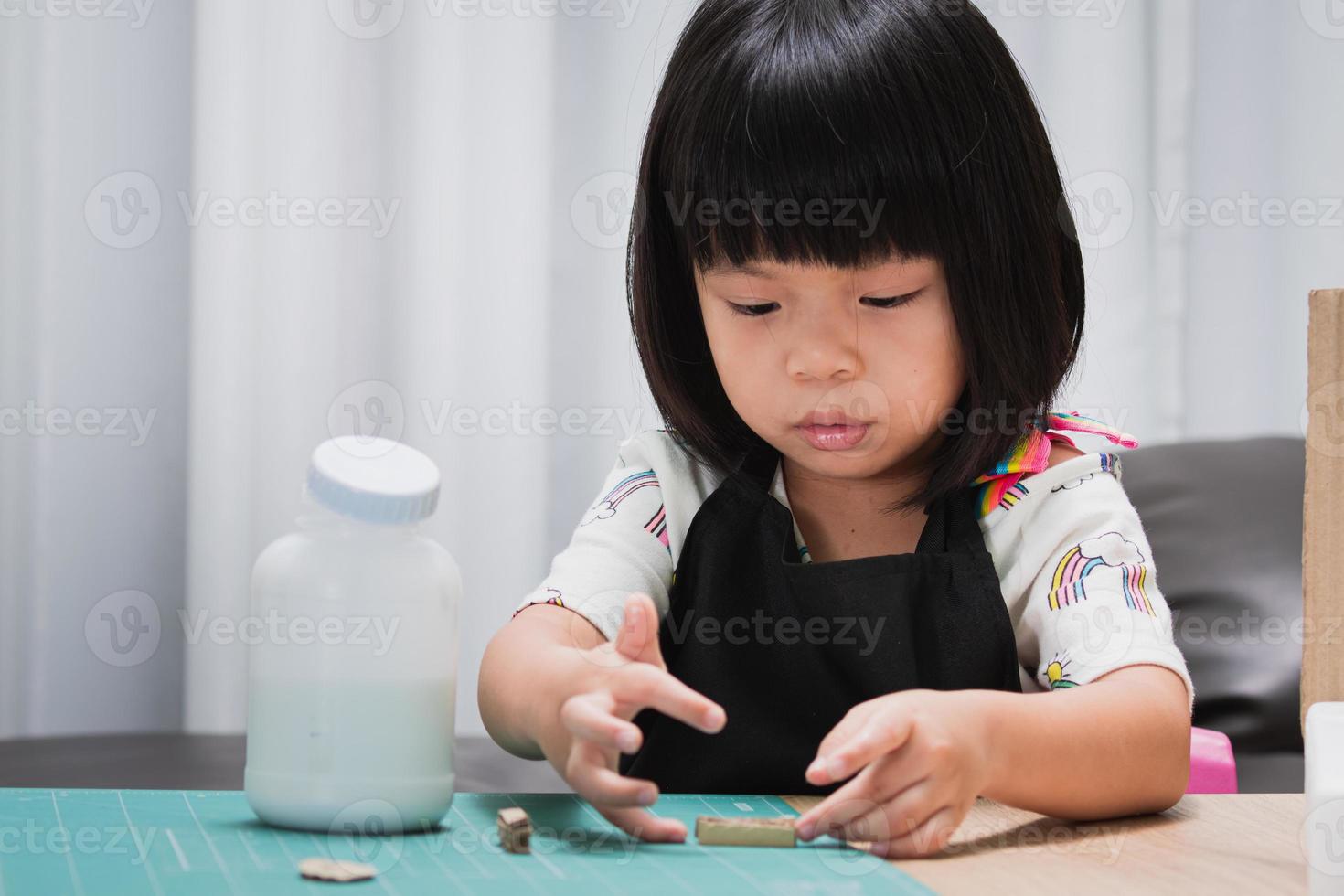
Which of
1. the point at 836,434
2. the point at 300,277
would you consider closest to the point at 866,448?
the point at 836,434

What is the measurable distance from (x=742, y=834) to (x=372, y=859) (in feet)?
0.52

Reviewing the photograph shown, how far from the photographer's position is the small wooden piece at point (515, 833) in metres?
0.55

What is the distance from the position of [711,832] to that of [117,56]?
A: 164cm

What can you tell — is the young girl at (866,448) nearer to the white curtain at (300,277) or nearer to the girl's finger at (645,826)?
the girl's finger at (645,826)

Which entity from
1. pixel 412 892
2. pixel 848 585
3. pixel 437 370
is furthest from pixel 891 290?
pixel 437 370

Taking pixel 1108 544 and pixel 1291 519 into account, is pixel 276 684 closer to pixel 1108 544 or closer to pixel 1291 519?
pixel 1108 544

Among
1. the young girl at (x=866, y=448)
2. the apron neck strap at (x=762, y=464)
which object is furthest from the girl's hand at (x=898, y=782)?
the apron neck strap at (x=762, y=464)

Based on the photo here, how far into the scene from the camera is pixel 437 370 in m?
1.92

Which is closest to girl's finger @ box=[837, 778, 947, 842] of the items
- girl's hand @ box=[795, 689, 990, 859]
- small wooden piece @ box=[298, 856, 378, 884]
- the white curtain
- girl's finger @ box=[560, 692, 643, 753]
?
girl's hand @ box=[795, 689, 990, 859]

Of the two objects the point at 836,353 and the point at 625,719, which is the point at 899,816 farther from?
the point at 836,353

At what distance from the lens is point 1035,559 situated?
0.84 m

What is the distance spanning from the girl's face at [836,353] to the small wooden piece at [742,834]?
0.29m

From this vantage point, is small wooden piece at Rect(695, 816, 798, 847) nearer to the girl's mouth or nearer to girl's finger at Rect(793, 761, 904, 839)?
girl's finger at Rect(793, 761, 904, 839)

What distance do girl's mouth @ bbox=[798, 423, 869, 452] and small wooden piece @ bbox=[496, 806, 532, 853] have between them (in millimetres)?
340
